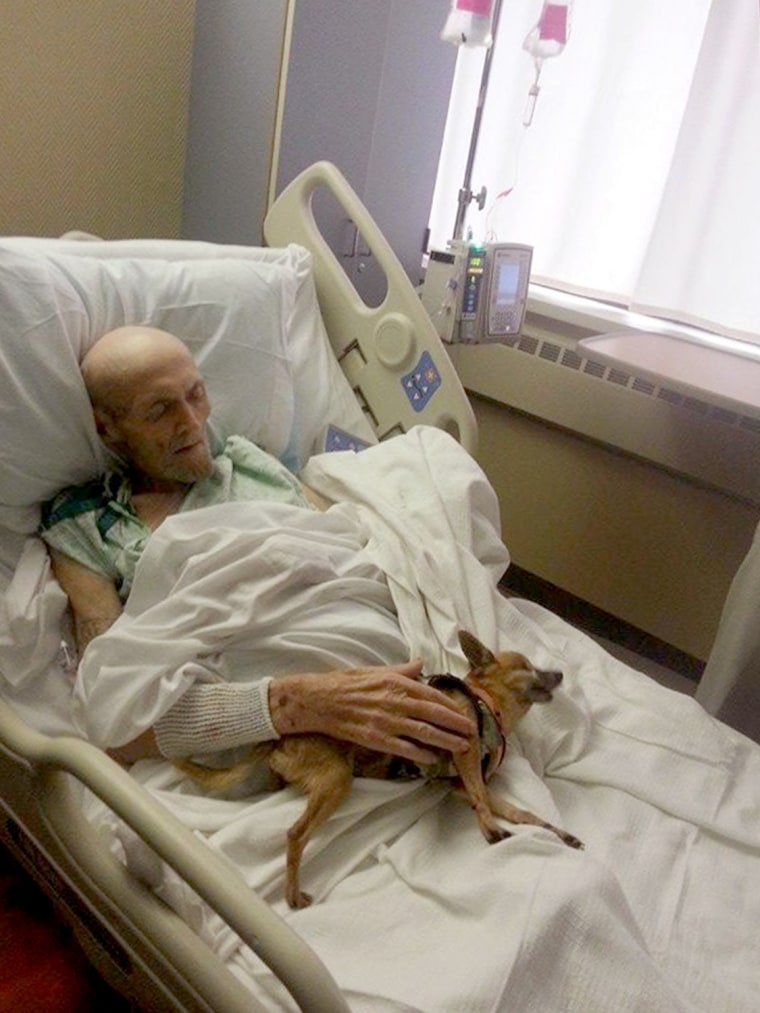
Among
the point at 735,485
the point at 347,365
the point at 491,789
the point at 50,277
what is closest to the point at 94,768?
the point at 491,789

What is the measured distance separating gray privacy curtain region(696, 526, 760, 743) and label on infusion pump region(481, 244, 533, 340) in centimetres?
72

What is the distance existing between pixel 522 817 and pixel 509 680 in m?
0.18

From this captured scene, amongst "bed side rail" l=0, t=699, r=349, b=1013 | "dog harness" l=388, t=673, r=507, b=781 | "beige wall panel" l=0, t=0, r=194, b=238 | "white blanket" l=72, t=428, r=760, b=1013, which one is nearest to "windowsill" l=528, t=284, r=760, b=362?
"white blanket" l=72, t=428, r=760, b=1013

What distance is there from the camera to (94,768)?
32.2 inches

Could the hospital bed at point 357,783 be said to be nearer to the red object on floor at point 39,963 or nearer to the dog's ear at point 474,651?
the dog's ear at point 474,651

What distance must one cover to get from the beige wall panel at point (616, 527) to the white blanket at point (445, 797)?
2.63 ft

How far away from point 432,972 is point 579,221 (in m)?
1.86

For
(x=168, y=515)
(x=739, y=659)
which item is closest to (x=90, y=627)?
(x=168, y=515)

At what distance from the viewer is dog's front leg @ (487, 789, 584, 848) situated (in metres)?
1.06

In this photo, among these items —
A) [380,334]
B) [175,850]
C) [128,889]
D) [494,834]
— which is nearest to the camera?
[175,850]

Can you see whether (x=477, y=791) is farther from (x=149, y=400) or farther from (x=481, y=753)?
(x=149, y=400)

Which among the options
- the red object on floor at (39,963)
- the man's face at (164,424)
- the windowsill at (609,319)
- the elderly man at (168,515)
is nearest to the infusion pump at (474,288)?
the windowsill at (609,319)

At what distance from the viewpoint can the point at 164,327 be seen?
1.43m

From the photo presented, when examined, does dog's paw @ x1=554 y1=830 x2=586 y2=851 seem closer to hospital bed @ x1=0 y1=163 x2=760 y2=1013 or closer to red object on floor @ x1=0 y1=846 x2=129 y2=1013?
hospital bed @ x1=0 y1=163 x2=760 y2=1013
